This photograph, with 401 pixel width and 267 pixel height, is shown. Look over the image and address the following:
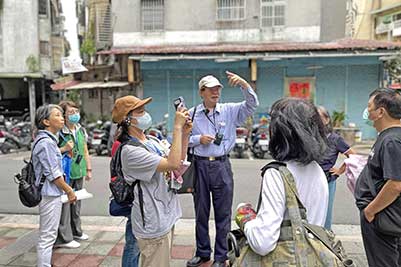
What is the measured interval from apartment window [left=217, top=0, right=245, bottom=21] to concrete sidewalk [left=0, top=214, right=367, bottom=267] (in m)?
11.6

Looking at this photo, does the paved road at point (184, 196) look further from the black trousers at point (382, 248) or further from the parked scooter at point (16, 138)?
the black trousers at point (382, 248)

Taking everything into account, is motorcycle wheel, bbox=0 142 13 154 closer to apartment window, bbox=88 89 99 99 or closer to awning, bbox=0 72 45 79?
apartment window, bbox=88 89 99 99

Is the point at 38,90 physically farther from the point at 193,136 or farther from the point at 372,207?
the point at 372,207

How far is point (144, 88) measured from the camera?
14.7 meters

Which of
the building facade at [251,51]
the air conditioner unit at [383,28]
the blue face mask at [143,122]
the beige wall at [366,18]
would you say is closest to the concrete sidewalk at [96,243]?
the blue face mask at [143,122]

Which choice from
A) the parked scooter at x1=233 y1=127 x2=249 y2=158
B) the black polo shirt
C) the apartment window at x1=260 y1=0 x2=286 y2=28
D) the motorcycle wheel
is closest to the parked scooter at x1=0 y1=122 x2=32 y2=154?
the motorcycle wheel

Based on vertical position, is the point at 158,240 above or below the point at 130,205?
below

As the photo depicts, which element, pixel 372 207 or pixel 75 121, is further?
pixel 75 121

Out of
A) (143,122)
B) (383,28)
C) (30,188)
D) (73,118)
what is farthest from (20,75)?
(383,28)

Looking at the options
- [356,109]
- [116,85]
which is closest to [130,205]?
[116,85]

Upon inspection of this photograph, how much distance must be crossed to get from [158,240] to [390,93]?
1.84m

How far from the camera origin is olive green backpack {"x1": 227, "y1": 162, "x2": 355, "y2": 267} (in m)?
1.67

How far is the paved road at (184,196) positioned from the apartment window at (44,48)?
11.7 m

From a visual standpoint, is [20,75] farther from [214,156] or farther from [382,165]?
[382,165]
